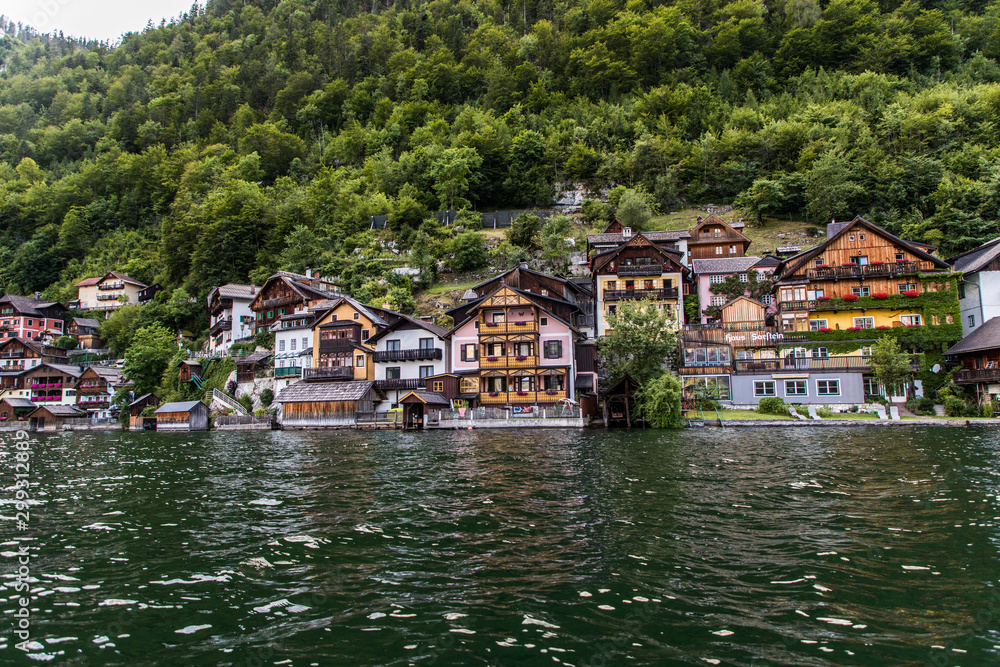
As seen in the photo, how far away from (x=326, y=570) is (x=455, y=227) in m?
78.6

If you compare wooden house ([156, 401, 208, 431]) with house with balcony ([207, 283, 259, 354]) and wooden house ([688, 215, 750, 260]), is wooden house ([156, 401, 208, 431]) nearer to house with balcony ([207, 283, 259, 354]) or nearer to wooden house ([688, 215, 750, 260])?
house with balcony ([207, 283, 259, 354])

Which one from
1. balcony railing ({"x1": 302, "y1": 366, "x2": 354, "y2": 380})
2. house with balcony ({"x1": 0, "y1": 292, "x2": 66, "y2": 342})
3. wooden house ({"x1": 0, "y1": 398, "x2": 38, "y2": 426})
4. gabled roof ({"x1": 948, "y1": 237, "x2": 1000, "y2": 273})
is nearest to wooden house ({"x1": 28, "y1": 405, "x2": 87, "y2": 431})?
wooden house ({"x1": 0, "y1": 398, "x2": 38, "y2": 426})

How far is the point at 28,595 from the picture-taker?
899cm

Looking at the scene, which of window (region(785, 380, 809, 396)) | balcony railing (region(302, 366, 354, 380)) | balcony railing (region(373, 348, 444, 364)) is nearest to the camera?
window (region(785, 380, 809, 396))

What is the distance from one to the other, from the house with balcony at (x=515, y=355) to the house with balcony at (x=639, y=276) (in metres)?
8.49

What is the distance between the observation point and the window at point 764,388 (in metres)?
47.8

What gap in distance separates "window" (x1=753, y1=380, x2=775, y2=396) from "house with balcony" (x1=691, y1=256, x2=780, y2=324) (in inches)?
445

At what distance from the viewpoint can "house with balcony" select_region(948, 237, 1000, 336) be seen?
46094 millimetres

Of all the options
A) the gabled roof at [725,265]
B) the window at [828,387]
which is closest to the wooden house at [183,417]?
the gabled roof at [725,265]

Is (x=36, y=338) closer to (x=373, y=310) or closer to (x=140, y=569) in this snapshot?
(x=373, y=310)

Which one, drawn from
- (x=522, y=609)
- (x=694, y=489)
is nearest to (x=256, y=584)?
(x=522, y=609)

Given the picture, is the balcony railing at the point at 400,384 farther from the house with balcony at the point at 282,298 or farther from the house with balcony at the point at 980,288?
the house with balcony at the point at 980,288

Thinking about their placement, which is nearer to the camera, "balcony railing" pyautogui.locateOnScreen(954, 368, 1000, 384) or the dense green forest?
"balcony railing" pyautogui.locateOnScreen(954, 368, 1000, 384)

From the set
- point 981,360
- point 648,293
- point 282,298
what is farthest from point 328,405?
point 981,360
